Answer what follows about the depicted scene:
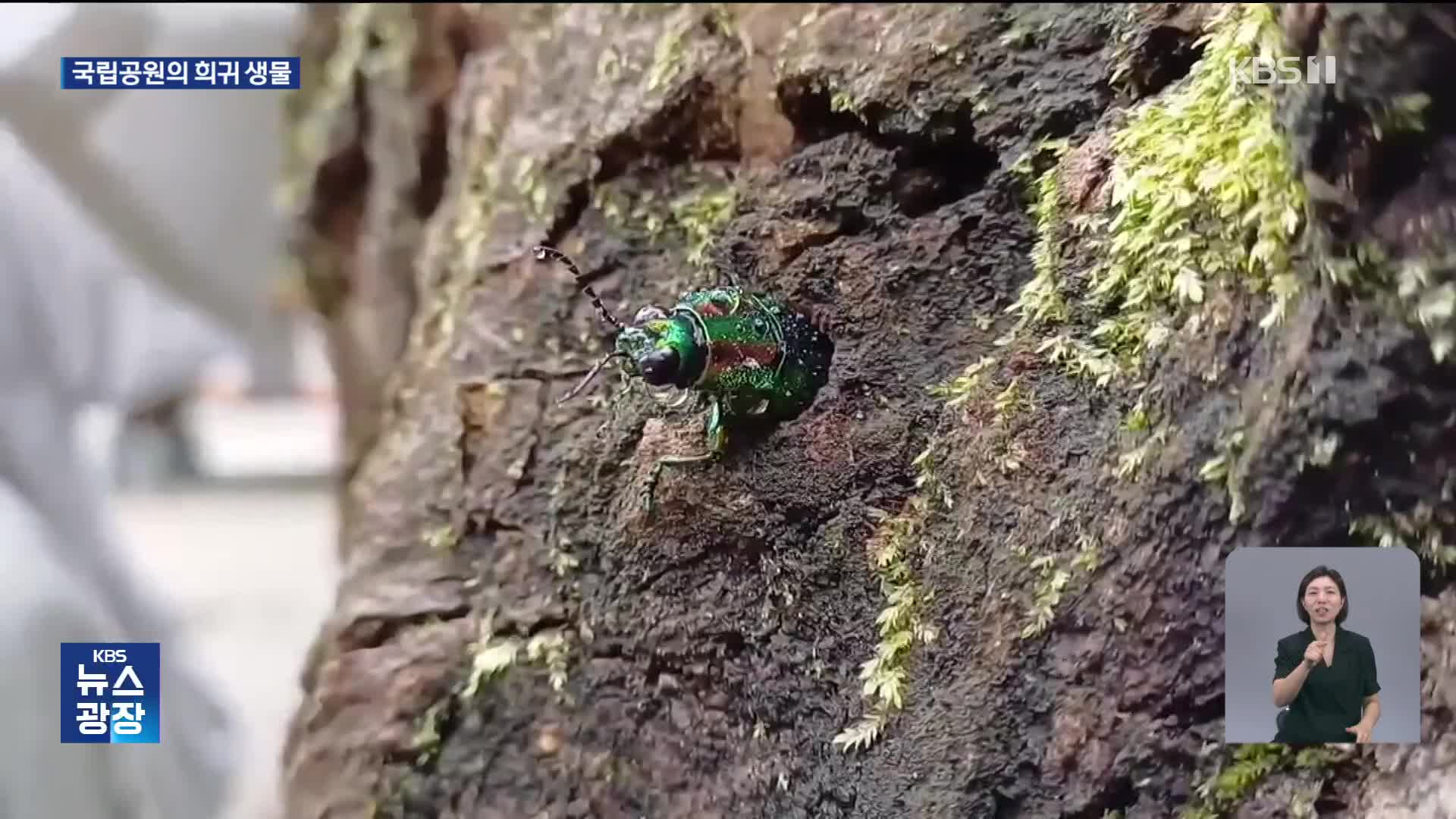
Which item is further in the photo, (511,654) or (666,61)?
(666,61)

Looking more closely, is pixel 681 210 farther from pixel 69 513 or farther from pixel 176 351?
pixel 176 351

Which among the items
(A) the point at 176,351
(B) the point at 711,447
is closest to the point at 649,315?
(B) the point at 711,447

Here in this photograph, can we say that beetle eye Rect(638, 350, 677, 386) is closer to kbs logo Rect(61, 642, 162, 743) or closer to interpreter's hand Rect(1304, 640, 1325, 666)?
interpreter's hand Rect(1304, 640, 1325, 666)

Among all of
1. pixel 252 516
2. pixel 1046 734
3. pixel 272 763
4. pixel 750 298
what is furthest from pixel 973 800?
pixel 252 516

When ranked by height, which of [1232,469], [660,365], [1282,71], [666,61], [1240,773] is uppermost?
[666,61]

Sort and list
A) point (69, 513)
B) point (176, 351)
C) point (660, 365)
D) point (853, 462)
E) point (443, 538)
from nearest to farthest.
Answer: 1. point (660, 365)
2. point (853, 462)
3. point (443, 538)
4. point (69, 513)
5. point (176, 351)

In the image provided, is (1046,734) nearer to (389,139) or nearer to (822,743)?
(822,743)

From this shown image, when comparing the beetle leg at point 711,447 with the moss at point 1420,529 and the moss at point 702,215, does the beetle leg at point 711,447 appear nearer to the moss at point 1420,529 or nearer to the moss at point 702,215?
the moss at point 702,215

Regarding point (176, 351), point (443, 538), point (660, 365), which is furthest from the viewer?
point (176, 351)
